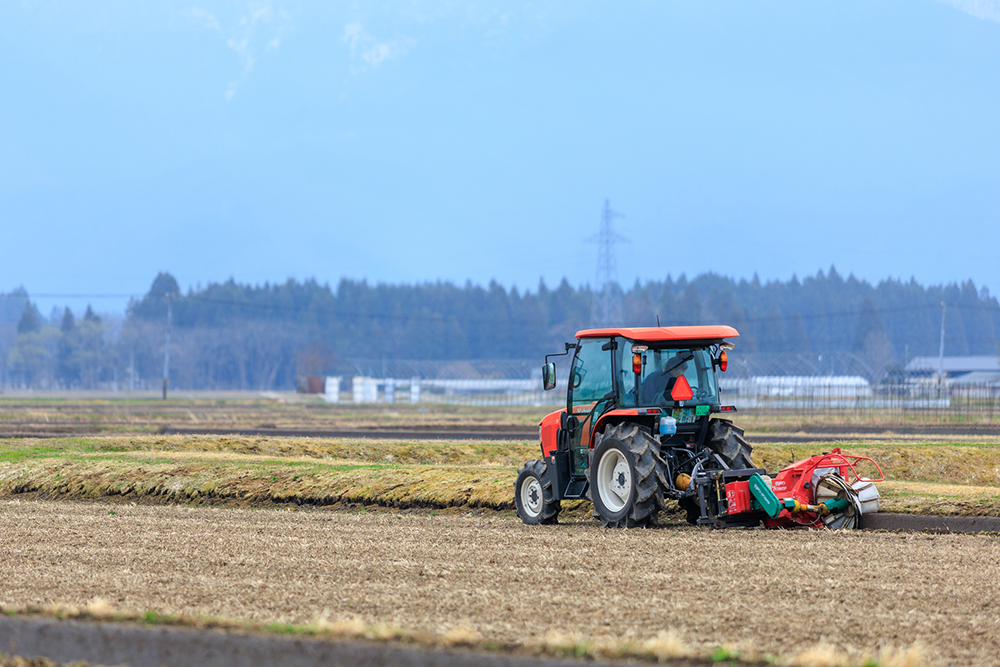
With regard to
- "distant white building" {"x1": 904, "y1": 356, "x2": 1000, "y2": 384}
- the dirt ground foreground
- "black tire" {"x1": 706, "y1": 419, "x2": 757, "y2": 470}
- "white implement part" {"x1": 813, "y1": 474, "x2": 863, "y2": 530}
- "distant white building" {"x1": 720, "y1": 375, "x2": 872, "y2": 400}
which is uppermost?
"distant white building" {"x1": 904, "y1": 356, "x2": 1000, "y2": 384}

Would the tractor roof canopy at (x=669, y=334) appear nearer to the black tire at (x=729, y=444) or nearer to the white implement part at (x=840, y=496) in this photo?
the black tire at (x=729, y=444)

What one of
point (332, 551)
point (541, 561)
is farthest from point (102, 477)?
point (541, 561)

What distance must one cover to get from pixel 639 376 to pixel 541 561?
386 cm

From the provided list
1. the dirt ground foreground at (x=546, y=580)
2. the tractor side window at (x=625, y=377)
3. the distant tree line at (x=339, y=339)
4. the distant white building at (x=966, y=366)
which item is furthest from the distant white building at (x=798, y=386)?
the distant tree line at (x=339, y=339)

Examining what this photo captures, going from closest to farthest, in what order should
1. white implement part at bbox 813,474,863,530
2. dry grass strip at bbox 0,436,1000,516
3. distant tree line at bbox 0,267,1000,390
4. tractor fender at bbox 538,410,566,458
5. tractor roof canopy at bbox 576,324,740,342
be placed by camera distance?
1. white implement part at bbox 813,474,863,530
2. tractor roof canopy at bbox 576,324,740,342
3. tractor fender at bbox 538,410,566,458
4. dry grass strip at bbox 0,436,1000,516
5. distant tree line at bbox 0,267,1000,390

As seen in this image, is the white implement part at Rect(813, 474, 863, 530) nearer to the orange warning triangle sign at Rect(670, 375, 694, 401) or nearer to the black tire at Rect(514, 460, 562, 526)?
the orange warning triangle sign at Rect(670, 375, 694, 401)

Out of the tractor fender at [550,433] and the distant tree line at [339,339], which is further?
the distant tree line at [339,339]

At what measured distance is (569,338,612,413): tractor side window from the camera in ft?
46.5

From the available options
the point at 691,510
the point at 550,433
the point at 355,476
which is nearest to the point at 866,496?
the point at 691,510

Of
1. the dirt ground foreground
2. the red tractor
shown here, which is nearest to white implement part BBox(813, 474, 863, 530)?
the red tractor

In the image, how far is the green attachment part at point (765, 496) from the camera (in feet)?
42.0

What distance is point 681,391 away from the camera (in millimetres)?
13812

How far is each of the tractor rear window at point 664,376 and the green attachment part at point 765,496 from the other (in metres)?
1.45

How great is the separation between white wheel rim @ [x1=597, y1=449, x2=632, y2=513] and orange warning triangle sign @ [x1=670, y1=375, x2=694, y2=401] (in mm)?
1000
